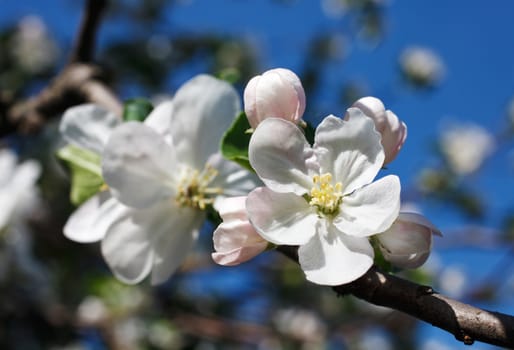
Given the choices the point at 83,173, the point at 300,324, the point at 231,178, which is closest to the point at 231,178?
the point at 231,178

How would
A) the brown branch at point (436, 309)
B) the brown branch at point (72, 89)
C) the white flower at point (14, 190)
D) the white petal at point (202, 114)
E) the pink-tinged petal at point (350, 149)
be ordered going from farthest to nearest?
the white flower at point (14, 190) < the brown branch at point (72, 89) < the white petal at point (202, 114) < the pink-tinged petal at point (350, 149) < the brown branch at point (436, 309)

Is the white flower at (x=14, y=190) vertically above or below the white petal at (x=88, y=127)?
below

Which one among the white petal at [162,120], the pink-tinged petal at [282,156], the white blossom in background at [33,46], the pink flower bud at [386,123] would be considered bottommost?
the white blossom in background at [33,46]

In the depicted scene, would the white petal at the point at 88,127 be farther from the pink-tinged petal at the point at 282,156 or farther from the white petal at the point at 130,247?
the pink-tinged petal at the point at 282,156

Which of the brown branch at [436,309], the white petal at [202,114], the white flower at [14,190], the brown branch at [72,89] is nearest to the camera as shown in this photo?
the brown branch at [436,309]

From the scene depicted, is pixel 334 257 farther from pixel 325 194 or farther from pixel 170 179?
pixel 170 179

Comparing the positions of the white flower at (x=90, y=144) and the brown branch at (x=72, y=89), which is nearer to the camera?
the white flower at (x=90, y=144)

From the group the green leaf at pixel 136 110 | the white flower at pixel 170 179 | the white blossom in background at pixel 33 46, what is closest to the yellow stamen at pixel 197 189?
the white flower at pixel 170 179
